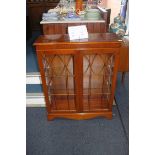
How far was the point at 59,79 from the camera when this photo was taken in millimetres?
2131

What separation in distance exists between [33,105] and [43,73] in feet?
2.27

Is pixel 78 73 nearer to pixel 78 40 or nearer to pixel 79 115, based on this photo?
pixel 78 40

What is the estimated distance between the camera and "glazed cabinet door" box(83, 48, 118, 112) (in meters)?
1.91

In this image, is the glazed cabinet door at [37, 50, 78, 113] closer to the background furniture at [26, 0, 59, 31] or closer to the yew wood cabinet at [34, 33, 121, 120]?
the yew wood cabinet at [34, 33, 121, 120]

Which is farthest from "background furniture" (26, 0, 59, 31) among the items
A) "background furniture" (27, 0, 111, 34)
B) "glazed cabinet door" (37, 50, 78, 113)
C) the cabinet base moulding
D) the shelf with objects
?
the cabinet base moulding

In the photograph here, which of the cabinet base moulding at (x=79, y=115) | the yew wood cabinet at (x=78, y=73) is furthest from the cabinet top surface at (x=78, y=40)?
the cabinet base moulding at (x=79, y=115)

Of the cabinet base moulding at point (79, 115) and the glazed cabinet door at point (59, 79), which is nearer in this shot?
the glazed cabinet door at point (59, 79)

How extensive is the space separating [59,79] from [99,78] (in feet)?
1.35

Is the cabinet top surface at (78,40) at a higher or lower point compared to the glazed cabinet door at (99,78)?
higher

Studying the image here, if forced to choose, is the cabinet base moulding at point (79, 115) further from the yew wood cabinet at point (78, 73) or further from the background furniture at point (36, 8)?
the background furniture at point (36, 8)

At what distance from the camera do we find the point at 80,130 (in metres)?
1.99

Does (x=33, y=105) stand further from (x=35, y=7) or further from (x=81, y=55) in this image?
(x=35, y=7)

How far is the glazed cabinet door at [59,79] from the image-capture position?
1.89 meters
